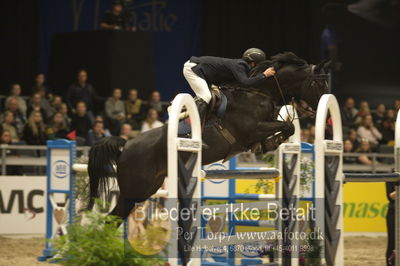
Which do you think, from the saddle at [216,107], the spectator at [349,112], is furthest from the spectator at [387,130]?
the saddle at [216,107]

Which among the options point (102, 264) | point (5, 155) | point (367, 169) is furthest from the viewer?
point (367, 169)

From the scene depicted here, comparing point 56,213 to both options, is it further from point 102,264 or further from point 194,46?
point 194,46

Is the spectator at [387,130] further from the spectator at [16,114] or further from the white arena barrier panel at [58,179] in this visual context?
the white arena barrier panel at [58,179]

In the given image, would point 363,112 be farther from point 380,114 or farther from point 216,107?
point 216,107

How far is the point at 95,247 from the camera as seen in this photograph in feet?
12.8

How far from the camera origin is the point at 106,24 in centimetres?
1329

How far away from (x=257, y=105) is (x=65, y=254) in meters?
3.68

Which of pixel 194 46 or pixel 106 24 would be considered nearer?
pixel 106 24

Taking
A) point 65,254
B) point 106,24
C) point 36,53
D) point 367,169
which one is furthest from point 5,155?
point 65,254

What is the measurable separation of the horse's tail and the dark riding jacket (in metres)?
1.05

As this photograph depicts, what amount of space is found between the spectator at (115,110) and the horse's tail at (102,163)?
5.44 m

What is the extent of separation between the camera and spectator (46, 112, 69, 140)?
11.6 m

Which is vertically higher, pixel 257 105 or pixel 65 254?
pixel 257 105

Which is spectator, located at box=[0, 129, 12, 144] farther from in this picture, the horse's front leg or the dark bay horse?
the horse's front leg
